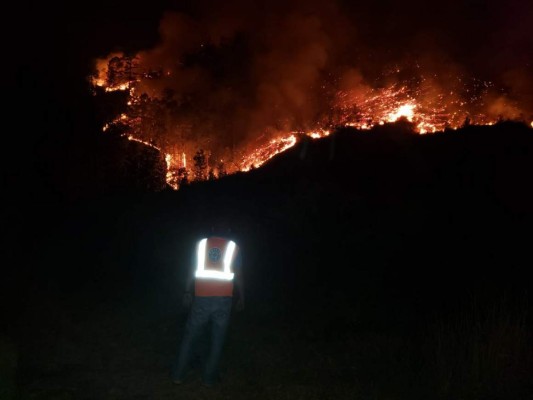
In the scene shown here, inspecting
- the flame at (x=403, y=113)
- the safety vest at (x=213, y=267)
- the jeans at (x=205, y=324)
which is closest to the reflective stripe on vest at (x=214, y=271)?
the safety vest at (x=213, y=267)

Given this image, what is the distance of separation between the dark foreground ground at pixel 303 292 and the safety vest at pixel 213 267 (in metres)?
1.23

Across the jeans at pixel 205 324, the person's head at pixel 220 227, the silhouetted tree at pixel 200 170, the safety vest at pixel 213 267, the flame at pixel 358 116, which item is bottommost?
the jeans at pixel 205 324

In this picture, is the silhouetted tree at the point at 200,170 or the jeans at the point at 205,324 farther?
the silhouetted tree at the point at 200,170

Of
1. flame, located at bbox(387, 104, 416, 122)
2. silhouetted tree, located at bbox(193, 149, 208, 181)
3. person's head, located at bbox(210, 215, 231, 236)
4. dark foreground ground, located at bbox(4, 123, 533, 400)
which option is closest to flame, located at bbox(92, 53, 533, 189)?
flame, located at bbox(387, 104, 416, 122)

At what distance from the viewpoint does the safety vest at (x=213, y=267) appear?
7516 millimetres

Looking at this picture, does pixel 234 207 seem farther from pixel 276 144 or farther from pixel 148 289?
pixel 276 144

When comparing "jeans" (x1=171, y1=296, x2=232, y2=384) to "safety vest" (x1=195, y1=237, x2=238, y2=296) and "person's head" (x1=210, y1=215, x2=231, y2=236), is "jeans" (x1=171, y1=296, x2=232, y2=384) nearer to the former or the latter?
"safety vest" (x1=195, y1=237, x2=238, y2=296)

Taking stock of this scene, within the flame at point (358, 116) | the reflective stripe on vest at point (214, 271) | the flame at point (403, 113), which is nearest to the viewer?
the reflective stripe on vest at point (214, 271)

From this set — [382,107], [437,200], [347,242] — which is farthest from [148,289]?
[382,107]

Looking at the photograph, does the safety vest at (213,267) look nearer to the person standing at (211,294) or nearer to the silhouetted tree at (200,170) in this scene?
the person standing at (211,294)

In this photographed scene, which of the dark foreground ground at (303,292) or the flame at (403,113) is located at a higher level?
the flame at (403,113)

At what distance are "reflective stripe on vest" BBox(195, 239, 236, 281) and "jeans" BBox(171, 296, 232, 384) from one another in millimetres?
267

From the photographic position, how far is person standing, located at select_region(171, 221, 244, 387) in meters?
7.52

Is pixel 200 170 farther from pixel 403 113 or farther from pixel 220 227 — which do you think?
pixel 220 227
